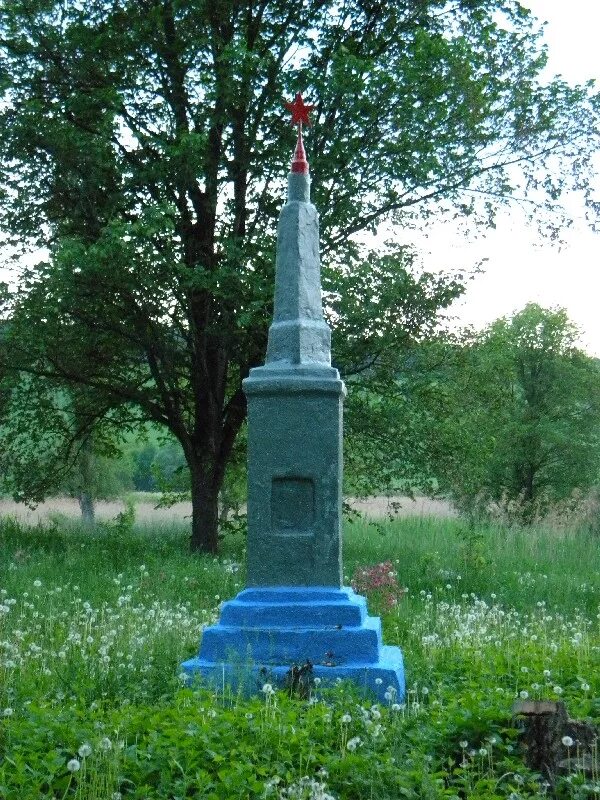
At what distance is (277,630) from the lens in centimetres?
738

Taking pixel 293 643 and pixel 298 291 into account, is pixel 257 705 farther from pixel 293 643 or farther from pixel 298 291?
pixel 298 291

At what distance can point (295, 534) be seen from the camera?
7.71 meters

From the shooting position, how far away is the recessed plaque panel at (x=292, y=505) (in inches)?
305

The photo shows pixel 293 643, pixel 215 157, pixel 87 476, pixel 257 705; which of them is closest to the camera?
pixel 257 705

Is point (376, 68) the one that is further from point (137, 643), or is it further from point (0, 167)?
point (137, 643)

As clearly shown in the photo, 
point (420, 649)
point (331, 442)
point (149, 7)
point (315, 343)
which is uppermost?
point (149, 7)

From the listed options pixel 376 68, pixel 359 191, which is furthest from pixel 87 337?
pixel 376 68

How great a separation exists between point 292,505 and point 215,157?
962 cm

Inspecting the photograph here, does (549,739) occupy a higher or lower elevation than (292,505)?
lower

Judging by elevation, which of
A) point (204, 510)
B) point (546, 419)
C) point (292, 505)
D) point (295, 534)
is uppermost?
point (546, 419)

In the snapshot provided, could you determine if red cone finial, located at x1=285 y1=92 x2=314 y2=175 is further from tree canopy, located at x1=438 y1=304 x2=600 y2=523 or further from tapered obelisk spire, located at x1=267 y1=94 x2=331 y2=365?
tree canopy, located at x1=438 y1=304 x2=600 y2=523

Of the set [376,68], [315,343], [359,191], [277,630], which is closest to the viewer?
[277,630]

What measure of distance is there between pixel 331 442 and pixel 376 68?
28.3ft

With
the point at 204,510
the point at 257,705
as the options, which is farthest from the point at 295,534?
the point at 204,510
